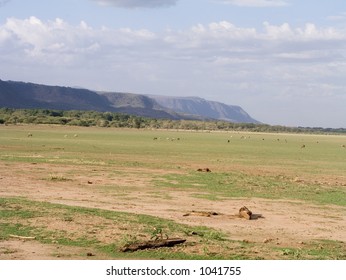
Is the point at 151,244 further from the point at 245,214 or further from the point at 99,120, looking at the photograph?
the point at 99,120

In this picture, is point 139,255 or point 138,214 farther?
point 138,214

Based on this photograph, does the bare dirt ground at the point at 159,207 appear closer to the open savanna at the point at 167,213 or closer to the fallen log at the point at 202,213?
the open savanna at the point at 167,213

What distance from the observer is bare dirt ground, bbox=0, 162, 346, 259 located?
12.3 metres

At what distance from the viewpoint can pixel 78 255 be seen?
10.3 meters

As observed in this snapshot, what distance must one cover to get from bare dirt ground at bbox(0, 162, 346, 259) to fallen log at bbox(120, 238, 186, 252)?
854 millimetres

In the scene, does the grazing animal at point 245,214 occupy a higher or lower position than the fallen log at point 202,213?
higher

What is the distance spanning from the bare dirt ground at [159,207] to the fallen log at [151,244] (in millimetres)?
854

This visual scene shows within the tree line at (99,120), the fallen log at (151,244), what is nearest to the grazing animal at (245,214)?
the fallen log at (151,244)

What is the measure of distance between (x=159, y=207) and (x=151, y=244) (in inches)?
225

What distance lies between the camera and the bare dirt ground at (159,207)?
1227 cm

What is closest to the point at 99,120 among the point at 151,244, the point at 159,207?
the point at 159,207

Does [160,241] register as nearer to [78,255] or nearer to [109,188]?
[78,255]

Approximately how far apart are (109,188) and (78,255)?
10458 mm
